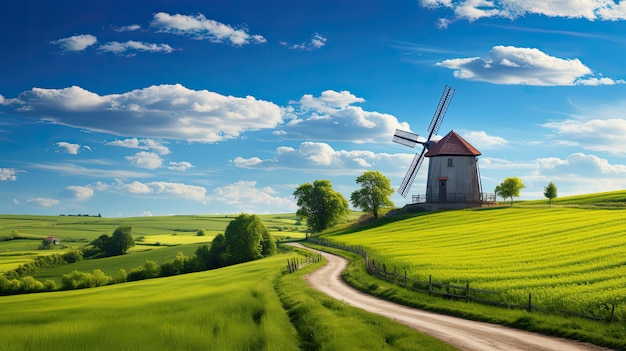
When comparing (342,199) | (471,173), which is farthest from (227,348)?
(342,199)

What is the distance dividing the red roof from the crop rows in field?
767 inches

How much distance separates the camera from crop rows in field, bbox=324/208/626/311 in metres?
28.1

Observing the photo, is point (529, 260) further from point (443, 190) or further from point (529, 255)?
point (443, 190)

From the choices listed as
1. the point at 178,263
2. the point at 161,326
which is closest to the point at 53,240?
the point at 178,263

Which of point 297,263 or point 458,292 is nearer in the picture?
point 458,292

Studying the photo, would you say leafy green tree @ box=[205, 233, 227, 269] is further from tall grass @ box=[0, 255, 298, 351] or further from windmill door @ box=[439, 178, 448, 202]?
tall grass @ box=[0, 255, 298, 351]

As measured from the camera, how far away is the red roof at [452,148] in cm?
10244

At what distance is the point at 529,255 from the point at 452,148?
6120 cm

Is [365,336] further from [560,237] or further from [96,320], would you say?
[560,237]

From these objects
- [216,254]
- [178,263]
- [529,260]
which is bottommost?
[178,263]

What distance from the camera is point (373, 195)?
11850 cm

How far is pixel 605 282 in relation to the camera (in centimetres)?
2938

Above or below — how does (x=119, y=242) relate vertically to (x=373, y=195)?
below

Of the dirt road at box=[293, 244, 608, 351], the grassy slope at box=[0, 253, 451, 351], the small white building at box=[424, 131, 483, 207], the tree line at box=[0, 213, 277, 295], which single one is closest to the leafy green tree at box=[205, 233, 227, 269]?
the tree line at box=[0, 213, 277, 295]
